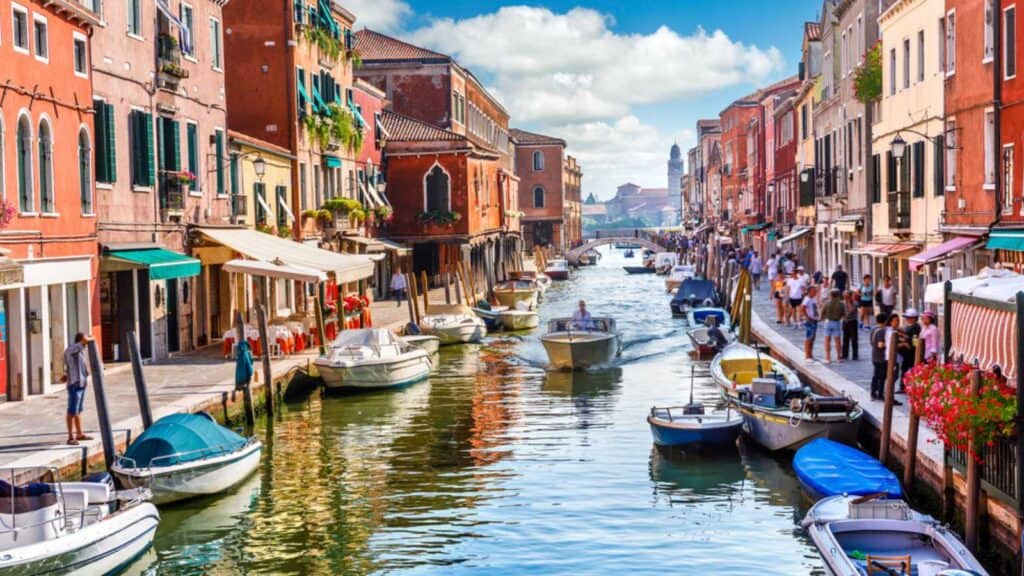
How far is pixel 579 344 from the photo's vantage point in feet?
97.7

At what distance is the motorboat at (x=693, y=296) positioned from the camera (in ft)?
156

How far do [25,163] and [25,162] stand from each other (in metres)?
0.01

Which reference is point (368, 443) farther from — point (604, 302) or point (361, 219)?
point (604, 302)

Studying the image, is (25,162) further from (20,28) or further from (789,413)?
(789,413)

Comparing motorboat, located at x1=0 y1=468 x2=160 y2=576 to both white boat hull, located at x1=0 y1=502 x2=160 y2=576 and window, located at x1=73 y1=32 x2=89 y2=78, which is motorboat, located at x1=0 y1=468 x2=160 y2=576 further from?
window, located at x1=73 y1=32 x2=89 y2=78

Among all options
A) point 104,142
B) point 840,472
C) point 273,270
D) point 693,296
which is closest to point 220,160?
point 273,270

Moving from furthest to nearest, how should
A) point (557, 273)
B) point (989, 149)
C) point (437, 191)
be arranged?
point (557, 273) < point (437, 191) < point (989, 149)

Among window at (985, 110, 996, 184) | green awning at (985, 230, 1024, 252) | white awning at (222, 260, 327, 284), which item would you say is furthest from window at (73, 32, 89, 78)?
window at (985, 110, 996, 184)

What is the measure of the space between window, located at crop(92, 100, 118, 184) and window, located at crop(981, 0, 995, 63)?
15.4 metres

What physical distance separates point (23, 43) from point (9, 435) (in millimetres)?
6217

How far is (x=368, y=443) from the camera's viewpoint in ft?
69.3

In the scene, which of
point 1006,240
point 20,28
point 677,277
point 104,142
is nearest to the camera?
point 20,28

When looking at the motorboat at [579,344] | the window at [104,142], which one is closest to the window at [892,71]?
the motorboat at [579,344]

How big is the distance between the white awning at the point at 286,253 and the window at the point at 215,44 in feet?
12.1
